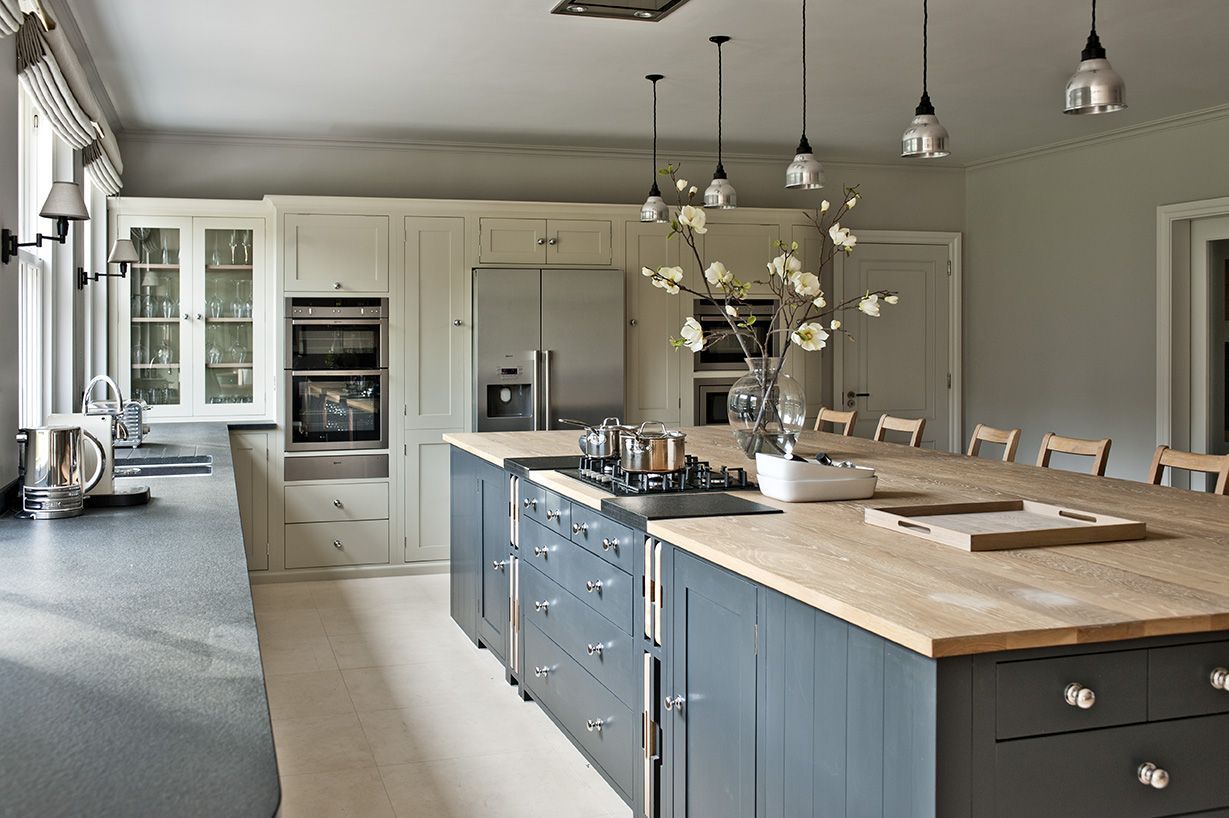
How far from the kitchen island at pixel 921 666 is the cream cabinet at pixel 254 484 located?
3693mm

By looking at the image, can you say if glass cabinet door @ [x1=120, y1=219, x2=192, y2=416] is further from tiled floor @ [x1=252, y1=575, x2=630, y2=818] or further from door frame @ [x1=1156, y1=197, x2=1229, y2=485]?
door frame @ [x1=1156, y1=197, x2=1229, y2=485]

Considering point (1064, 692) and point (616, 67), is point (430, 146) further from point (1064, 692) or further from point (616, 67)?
point (1064, 692)

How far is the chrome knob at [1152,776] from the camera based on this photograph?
5.52ft

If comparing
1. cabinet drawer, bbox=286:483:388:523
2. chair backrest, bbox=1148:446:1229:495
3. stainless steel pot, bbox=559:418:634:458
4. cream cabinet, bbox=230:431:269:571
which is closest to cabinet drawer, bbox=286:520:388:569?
cabinet drawer, bbox=286:483:388:523

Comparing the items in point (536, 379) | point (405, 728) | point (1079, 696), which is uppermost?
point (536, 379)

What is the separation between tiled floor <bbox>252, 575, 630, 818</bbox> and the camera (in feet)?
10.5

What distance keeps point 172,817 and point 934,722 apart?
3.42ft

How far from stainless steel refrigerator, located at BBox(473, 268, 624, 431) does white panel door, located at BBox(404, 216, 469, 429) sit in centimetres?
12

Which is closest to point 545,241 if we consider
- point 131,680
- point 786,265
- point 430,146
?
point 430,146

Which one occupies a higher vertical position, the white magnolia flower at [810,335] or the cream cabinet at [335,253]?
the cream cabinet at [335,253]

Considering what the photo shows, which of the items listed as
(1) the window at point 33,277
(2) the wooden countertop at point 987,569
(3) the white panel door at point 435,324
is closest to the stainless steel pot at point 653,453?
(2) the wooden countertop at point 987,569

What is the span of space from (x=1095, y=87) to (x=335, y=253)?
14.1ft

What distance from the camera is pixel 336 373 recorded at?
625cm

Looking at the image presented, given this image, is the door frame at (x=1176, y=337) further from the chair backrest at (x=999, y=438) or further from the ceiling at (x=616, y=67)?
the chair backrest at (x=999, y=438)
